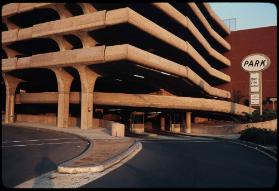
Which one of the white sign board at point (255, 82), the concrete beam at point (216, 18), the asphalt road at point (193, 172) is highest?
the concrete beam at point (216, 18)

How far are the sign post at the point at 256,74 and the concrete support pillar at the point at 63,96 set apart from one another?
790 inches

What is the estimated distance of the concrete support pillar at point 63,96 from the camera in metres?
35.5

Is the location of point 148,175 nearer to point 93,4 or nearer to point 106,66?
point 106,66

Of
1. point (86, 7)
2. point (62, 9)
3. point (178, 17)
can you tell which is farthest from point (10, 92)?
point (178, 17)

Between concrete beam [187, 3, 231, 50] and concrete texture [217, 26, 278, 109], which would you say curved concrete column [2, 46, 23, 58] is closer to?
concrete beam [187, 3, 231, 50]

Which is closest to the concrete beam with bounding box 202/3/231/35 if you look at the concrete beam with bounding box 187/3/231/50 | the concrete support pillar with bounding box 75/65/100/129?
the concrete beam with bounding box 187/3/231/50

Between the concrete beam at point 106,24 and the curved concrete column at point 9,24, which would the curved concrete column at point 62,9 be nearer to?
the concrete beam at point 106,24

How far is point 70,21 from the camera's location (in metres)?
33.4

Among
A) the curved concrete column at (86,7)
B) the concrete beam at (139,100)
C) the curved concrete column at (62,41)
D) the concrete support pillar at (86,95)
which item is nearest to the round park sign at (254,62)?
the concrete beam at (139,100)

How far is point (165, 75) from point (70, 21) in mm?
12082

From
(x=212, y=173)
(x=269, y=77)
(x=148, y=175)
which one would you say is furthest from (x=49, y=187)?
(x=269, y=77)

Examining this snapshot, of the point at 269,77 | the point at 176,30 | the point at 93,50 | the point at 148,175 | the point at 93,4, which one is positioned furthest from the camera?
the point at 269,77

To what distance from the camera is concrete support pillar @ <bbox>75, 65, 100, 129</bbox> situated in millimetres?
33656

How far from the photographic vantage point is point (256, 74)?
32.8 meters
